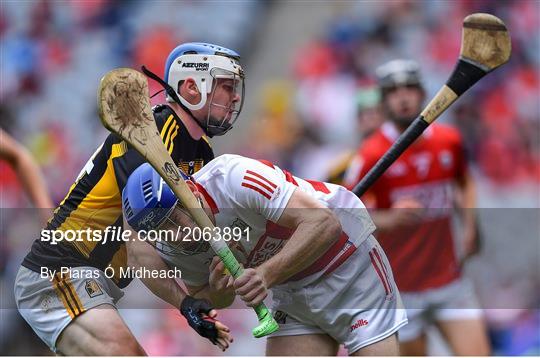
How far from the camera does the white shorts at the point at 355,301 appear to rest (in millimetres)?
3883

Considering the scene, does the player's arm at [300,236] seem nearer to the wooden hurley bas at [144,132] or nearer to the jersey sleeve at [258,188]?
the jersey sleeve at [258,188]

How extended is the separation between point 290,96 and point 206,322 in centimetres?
441

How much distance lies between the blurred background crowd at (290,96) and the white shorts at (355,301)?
2600mm

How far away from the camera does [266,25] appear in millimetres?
8453

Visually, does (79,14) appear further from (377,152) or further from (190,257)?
(190,257)

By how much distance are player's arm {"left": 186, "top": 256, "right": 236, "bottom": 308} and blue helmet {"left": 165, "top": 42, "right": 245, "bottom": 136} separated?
0.61 metres

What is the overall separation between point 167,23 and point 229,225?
15.8ft

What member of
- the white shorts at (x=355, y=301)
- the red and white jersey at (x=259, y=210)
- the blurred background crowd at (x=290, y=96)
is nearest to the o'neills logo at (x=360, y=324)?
the white shorts at (x=355, y=301)

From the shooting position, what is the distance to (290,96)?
799 centimetres

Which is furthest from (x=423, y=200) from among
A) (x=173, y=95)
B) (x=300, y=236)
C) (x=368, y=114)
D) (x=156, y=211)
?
(x=156, y=211)

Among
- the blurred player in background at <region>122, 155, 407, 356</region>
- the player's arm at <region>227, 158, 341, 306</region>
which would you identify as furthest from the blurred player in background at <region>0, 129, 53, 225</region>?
the player's arm at <region>227, 158, 341, 306</region>

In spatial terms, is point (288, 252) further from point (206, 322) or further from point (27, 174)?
point (27, 174)

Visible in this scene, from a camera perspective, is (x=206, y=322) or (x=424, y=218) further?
(x=424, y=218)

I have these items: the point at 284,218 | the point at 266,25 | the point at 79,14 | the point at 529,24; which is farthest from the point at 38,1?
the point at 284,218
